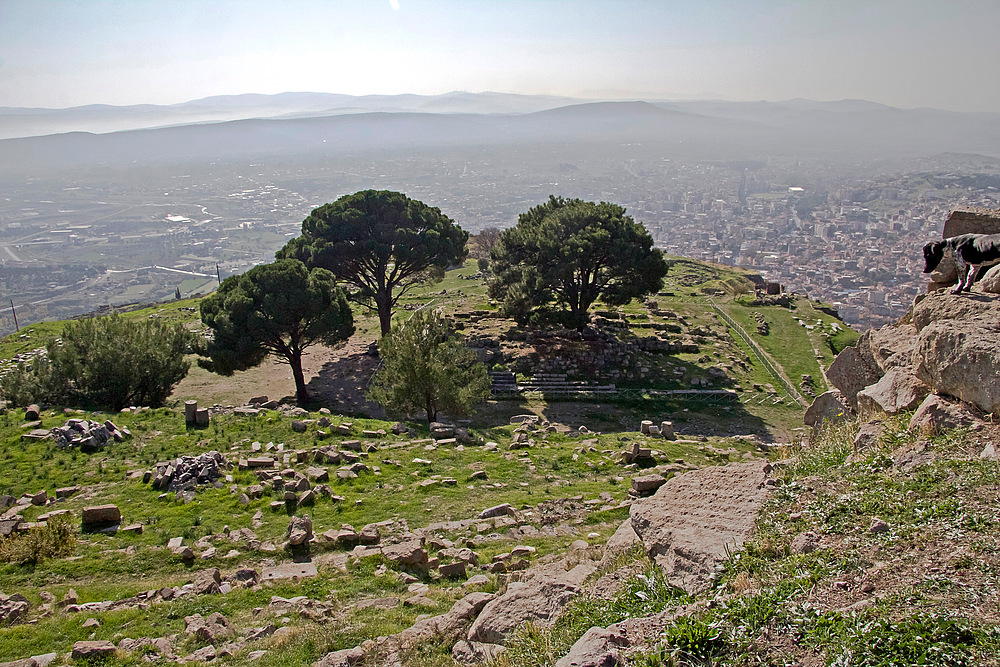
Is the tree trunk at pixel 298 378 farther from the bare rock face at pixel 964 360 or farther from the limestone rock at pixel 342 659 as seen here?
the bare rock face at pixel 964 360

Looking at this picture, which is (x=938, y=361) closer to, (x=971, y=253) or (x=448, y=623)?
(x=971, y=253)

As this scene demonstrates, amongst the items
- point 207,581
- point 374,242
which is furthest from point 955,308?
point 374,242

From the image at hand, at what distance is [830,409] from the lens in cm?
1234

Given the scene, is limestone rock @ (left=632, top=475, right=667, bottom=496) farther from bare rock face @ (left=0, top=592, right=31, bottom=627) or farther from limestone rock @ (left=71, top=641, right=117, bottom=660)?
bare rock face @ (left=0, top=592, right=31, bottom=627)

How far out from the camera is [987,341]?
7.76 m

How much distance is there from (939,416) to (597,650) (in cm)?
624

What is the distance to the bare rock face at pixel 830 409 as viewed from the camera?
38.7ft

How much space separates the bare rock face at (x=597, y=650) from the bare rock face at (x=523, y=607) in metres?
1.04

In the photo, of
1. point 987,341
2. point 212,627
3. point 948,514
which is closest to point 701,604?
point 948,514

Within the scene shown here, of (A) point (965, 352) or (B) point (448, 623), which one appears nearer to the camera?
(B) point (448, 623)

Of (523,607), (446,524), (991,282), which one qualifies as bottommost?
(446,524)

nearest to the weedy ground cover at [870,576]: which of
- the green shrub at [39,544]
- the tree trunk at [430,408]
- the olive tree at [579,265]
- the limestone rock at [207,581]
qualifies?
the limestone rock at [207,581]

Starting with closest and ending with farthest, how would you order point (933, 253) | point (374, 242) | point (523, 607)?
point (523, 607) < point (933, 253) < point (374, 242)

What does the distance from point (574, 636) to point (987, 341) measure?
22.5 ft
